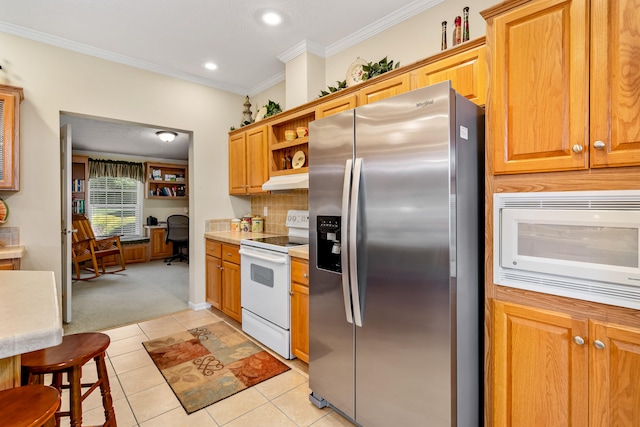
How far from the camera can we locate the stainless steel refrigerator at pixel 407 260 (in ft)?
4.53

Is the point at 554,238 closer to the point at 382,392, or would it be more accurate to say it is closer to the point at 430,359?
the point at 430,359

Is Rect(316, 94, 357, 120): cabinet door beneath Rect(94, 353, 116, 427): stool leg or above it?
above

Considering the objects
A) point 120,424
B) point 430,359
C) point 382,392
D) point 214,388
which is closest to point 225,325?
point 214,388

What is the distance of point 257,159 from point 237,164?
18.5 inches

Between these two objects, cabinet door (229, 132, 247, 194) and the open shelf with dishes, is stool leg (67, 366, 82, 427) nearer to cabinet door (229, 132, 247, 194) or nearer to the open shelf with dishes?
the open shelf with dishes

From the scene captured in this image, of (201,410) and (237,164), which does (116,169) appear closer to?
(237,164)

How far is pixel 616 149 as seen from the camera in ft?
3.79

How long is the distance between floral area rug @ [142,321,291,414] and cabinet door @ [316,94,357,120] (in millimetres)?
2145

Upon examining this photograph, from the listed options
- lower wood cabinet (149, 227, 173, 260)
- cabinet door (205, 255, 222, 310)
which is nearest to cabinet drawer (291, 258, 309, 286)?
cabinet door (205, 255, 222, 310)

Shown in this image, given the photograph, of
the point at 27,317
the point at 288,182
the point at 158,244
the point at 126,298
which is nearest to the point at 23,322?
the point at 27,317

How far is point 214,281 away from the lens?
370 centimetres

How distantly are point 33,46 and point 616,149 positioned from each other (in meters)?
4.25

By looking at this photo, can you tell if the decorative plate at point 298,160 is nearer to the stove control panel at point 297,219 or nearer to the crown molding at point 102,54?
the stove control panel at point 297,219

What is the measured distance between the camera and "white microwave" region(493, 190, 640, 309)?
1135 mm
